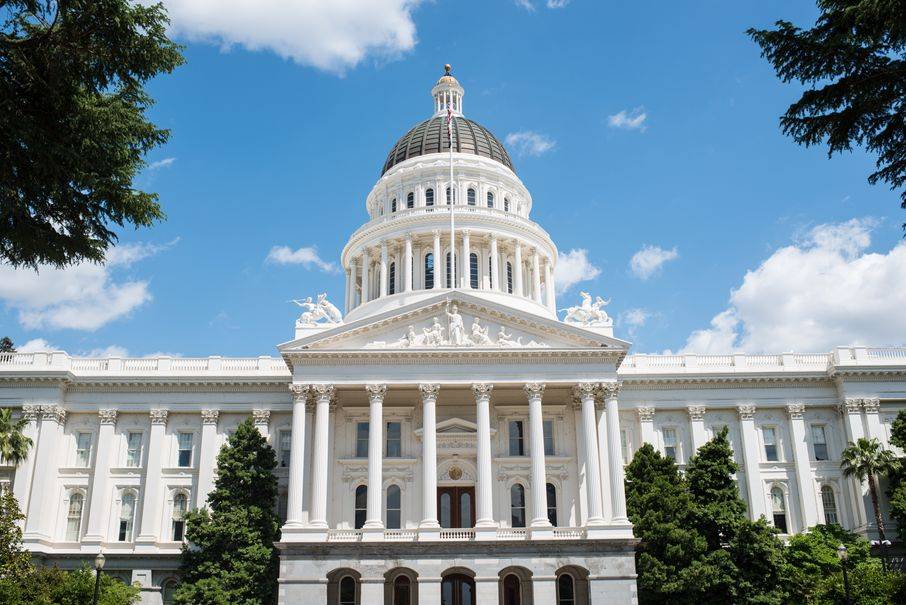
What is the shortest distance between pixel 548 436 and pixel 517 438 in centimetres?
178

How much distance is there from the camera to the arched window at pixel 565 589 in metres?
45.2

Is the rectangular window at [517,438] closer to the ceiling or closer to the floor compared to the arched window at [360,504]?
closer to the ceiling

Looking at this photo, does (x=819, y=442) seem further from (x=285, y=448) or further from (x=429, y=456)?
(x=285, y=448)

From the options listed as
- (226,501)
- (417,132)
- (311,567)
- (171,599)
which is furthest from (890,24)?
(417,132)

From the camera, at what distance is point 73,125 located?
22844 mm

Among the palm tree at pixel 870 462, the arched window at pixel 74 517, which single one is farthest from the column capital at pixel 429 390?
the palm tree at pixel 870 462

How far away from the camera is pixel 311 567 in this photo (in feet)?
136

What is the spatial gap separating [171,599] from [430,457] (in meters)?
17.6

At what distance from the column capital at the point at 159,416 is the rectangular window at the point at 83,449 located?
4203 millimetres

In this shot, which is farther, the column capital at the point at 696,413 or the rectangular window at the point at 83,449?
the column capital at the point at 696,413

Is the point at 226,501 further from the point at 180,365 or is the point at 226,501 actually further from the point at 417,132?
the point at 417,132

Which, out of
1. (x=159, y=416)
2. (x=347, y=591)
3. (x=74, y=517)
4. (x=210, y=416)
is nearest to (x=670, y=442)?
(x=347, y=591)

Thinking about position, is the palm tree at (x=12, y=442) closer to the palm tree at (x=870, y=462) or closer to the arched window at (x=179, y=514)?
the arched window at (x=179, y=514)

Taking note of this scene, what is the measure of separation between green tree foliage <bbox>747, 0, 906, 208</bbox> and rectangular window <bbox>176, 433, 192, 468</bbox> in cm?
4119
